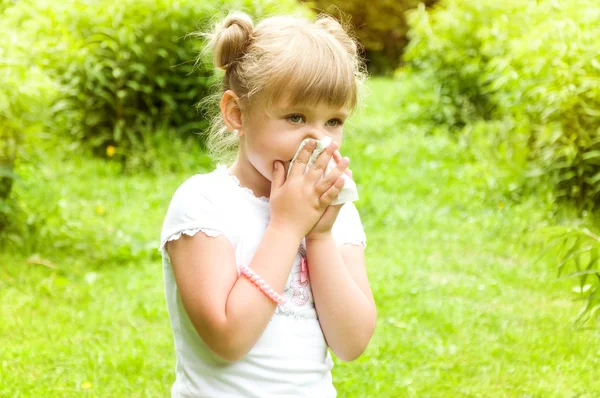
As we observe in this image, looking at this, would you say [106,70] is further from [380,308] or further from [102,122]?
[380,308]

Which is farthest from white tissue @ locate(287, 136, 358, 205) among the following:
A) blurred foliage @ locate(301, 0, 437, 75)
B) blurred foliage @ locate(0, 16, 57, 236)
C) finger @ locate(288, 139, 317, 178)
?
blurred foliage @ locate(301, 0, 437, 75)

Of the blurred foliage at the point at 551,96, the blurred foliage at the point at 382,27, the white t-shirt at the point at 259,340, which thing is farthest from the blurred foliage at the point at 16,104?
the blurred foliage at the point at 382,27

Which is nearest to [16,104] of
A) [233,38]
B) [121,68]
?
[121,68]

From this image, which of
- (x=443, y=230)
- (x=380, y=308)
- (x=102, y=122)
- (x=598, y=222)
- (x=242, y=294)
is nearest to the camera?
(x=242, y=294)

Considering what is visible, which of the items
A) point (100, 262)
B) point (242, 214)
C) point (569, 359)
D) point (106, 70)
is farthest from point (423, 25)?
point (242, 214)

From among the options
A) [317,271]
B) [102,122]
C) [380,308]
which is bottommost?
[102,122]

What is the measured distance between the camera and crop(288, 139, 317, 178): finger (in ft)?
5.40

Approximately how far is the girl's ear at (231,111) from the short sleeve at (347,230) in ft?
0.97

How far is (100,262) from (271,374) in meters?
2.80

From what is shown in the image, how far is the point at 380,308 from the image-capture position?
376 centimetres

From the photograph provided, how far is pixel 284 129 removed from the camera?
169 cm

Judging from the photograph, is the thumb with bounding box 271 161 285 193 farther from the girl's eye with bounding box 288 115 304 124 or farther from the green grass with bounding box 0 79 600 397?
the green grass with bounding box 0 79 600 397

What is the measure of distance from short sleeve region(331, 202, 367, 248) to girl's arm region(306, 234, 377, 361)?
91mm

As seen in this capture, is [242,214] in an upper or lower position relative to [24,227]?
upper
